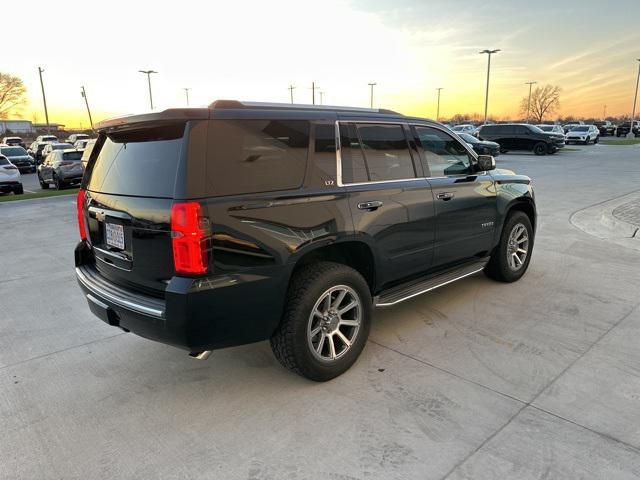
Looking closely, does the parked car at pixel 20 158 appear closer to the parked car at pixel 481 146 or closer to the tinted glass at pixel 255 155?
the parked car at pixel 481 146

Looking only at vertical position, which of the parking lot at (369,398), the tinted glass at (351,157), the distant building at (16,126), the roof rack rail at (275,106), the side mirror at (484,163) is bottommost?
the parking lot at (369,398)

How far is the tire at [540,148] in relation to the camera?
89.6ft

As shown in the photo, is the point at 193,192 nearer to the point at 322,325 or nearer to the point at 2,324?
the point at 322,325

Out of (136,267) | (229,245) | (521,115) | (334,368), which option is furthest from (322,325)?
(521,115)

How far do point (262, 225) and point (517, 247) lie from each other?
358 centimetres

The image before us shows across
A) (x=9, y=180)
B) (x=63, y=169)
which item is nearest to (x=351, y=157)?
(x=9, y=180)

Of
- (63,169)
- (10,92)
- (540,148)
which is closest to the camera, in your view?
(63,169)

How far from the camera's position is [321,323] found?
130 inches

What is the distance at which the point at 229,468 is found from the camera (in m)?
2.49

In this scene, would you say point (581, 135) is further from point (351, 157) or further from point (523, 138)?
→ point (351, 157)

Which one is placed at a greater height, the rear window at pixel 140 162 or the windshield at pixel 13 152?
the rear window at pixel 140 162

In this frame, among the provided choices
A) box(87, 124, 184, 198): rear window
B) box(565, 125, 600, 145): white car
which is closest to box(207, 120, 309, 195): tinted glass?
box(87, 124, 184, 198): rear window

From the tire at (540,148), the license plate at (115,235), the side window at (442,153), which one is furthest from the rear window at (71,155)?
the tire at (540,148)

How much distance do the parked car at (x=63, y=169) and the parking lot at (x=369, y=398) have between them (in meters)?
12.9
